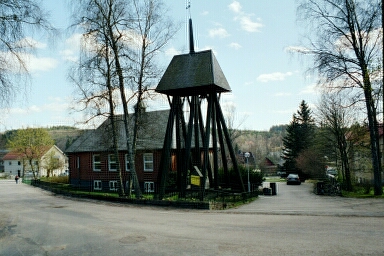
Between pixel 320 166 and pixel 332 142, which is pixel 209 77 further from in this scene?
pixel 320 166

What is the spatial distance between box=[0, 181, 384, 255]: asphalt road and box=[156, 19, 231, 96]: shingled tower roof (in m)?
7.19

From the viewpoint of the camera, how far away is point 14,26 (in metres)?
9.43

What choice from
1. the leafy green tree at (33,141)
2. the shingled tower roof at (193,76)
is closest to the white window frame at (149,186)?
the shingled tower roof at (193,76)

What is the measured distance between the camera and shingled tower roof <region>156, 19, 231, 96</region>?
1817 centimetres

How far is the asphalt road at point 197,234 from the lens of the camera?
8.05 meters

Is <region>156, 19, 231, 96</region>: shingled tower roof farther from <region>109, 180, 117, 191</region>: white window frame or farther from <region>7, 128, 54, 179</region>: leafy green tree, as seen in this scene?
<region>7, 128, 54, 179</region>: leafy green tree

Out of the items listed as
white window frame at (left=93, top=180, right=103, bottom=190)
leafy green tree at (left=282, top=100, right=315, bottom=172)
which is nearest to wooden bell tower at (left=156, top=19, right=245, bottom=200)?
white window frame at (left=93, top=180, right=103, bottom=190)

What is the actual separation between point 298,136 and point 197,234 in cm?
4790

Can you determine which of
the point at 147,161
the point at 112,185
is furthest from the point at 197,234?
the point at 112,185

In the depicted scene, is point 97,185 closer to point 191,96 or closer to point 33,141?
point 191,96

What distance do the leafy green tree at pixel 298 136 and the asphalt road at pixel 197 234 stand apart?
4095 cm

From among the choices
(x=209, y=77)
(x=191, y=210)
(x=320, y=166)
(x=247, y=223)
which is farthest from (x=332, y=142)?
(x=247, y=223)

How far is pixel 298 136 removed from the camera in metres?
54.4

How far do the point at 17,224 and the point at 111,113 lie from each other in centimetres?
909
